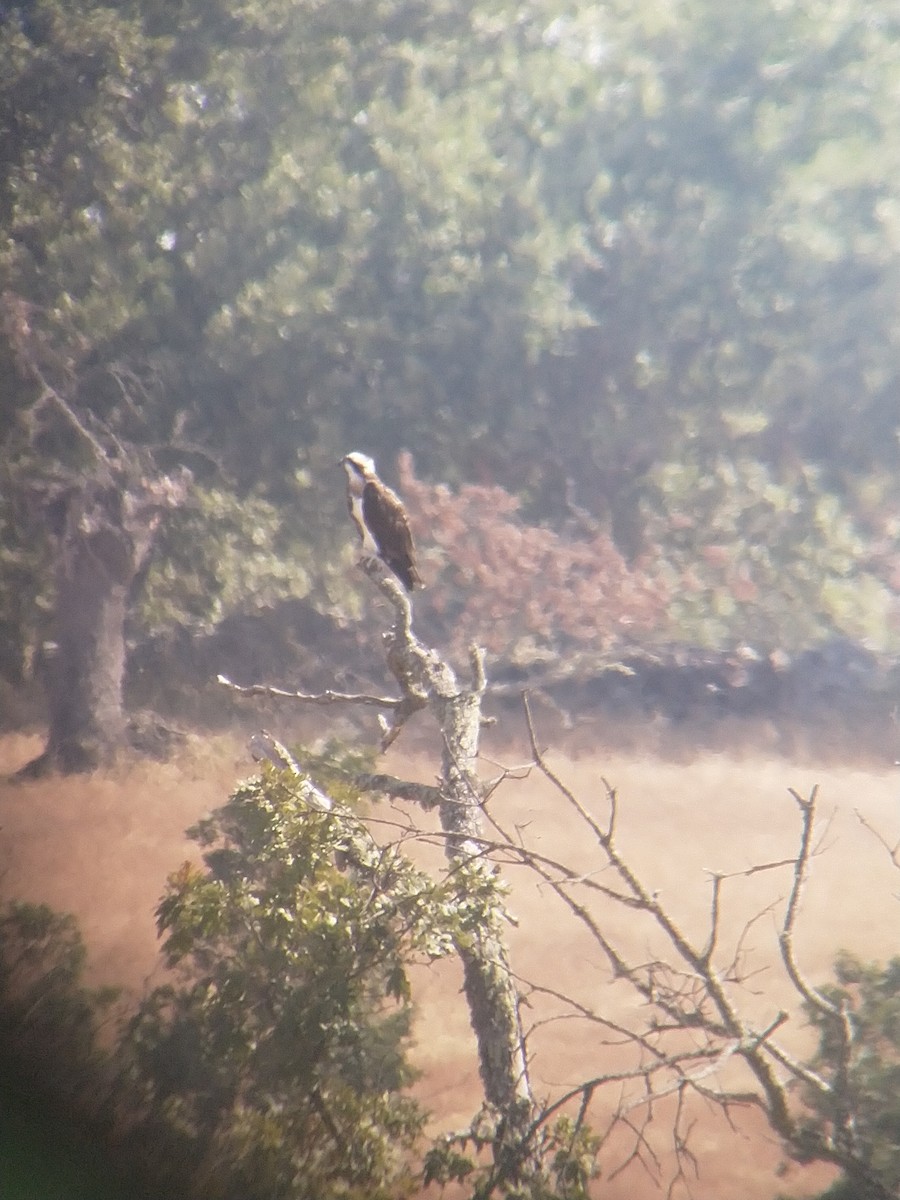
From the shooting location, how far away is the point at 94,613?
325cm

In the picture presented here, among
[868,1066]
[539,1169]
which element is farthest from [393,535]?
[868,1066]

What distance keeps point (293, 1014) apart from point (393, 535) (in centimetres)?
144

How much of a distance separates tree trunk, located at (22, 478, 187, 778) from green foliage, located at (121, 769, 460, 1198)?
34.1 inches

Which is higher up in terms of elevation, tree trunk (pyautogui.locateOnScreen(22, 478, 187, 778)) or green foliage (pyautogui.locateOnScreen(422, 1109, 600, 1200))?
tree trunk (pyautogui.locateOnScreen(22, 478, 187, 778))

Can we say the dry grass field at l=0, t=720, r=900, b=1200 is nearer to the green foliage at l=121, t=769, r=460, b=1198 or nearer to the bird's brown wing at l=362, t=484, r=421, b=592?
the green foliage at l=121, t=769, r=460, b=1198

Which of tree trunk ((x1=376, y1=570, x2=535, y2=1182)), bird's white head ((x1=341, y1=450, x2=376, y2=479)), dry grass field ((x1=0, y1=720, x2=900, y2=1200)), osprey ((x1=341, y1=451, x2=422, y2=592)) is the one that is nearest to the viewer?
tree trunk ((x1=376, y1=570, x2=535, y2=1182))

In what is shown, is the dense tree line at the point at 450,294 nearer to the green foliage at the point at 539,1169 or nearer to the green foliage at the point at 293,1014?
the green foliage at the point at 293,1014

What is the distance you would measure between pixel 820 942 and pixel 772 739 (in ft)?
2.98

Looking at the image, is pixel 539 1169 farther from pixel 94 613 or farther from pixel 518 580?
pixel 94 613

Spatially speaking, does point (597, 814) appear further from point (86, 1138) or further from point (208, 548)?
point (208, 548)

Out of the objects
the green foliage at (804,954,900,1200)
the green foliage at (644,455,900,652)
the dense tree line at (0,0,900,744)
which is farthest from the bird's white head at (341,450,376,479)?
the green foliage at (804,954,900,1200)

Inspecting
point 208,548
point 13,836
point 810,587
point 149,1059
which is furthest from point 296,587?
point 810,587

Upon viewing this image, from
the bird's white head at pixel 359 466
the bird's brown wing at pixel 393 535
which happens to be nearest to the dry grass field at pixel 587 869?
the bird's brown wing at pixel 393 535

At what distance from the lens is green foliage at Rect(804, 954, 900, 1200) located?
1854mm
